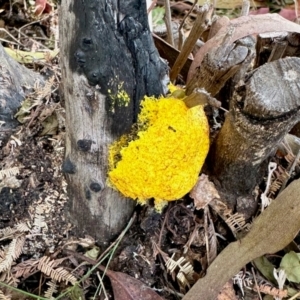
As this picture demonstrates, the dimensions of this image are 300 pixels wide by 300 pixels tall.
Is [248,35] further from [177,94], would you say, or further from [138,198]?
[138,198]

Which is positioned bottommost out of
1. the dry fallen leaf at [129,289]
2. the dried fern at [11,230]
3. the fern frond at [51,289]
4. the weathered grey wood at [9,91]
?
the fern frond at [51,289]

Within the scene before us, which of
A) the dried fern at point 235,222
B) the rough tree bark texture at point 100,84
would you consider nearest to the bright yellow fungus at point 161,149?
the rough tree bark texture at point 100,84

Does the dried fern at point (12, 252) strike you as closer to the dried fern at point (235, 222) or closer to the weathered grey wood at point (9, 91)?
the weathered grey wood at point (9, 91)

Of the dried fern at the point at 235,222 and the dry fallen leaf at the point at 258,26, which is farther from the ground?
the dry fallen leaf at the point at 258,26

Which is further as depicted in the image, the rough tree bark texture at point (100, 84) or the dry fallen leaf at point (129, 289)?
the dry fallen leaf at point (129, 289)

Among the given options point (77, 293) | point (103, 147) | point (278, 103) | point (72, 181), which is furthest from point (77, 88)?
point (77, 293)

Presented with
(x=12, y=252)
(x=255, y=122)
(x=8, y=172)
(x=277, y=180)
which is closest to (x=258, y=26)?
(x=255, y=122)

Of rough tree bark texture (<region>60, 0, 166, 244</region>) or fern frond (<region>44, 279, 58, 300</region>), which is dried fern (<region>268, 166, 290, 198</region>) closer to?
rough tree bark texture (<region>60, 0, 166, 244</region>)

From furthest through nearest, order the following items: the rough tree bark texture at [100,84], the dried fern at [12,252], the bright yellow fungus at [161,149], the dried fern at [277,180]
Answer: the dried fern at [277,180]
the dried fern at [12,252]
the bright yellow fungus at [161,149]
the rough tree bark texture at [100,84]
